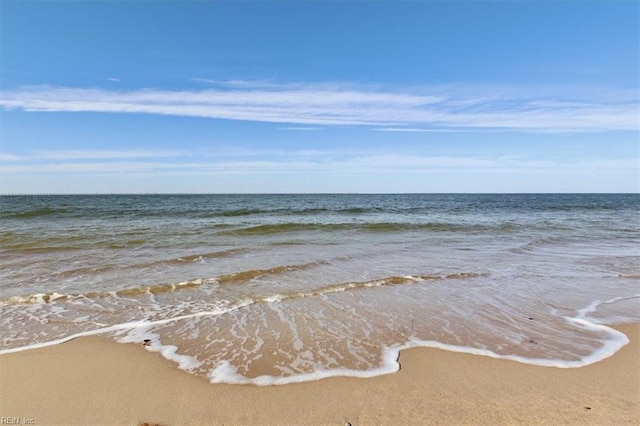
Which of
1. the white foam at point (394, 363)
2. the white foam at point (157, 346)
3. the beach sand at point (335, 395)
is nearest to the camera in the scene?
the beach sand at point (335, 395)

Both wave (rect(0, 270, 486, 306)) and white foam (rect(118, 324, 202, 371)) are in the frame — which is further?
wave (rect(0, 270, 486, 306))

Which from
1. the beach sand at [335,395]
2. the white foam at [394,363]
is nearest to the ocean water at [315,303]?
the white foam at [394,363]

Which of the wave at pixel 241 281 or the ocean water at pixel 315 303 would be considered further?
the wave at pixel 241 281

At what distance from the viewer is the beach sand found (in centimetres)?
299

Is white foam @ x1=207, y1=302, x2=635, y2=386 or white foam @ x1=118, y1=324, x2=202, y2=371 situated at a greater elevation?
white foam @ x1=207, y1=302, x2=635, y2=386

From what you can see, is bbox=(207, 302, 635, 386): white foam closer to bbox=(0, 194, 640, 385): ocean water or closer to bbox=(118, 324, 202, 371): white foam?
A: bbox=(0, 194, 640, 385): ocean water

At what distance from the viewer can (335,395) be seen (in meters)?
3.32

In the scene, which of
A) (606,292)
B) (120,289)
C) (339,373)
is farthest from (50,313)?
(606,292)

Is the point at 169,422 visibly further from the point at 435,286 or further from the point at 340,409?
the point at 435,286

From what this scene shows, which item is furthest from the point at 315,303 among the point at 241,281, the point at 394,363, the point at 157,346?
the point at 157,346

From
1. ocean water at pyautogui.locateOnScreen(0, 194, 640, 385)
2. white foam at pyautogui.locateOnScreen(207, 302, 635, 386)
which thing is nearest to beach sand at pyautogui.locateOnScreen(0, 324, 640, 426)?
white foam at pyautogui.locateOnScreen(207, 302, 635, 386)

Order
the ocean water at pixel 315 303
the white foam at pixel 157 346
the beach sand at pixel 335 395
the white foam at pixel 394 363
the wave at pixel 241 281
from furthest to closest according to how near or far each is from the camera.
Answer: the wave at pixel 241 281 → the ocean water at pixel 315 303 → the white foam at pixel 157 346 → the white foam at pixel 394 363 → the beach sand at pixel 335 395

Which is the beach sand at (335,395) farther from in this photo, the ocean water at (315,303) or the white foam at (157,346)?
the ocean water at (315,303)

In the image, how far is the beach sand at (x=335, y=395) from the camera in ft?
9.82
